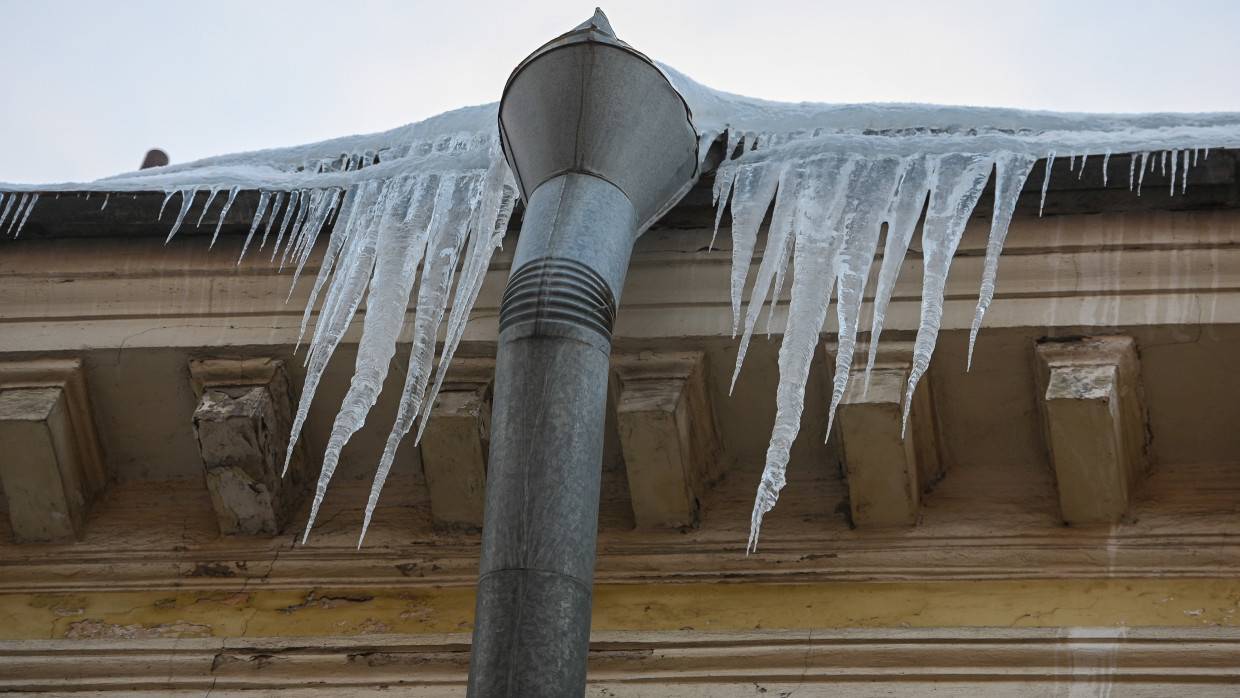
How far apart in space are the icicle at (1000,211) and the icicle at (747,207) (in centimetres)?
61

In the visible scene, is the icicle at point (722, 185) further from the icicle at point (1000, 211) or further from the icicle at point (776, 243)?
the icicle at point (1000, 211)

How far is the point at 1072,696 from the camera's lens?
457 centimetres

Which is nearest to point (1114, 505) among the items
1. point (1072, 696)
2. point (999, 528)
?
point (999, 528)

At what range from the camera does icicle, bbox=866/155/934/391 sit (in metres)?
4.93

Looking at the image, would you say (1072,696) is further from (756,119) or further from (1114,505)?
(756,119)

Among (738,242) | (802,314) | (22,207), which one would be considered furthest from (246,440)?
(802,314)

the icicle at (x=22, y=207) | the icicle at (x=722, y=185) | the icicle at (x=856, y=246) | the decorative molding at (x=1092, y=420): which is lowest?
the decorative molding at (x=1092, y=420)

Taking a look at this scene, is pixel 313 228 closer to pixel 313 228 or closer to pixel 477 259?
pixel 313 228

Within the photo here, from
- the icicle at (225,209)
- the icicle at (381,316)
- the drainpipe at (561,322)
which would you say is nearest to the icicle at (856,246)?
the drainpipe at (561,322)

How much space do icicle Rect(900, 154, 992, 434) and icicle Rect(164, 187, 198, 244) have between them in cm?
210

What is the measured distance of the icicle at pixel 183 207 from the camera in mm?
5520

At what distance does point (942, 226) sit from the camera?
509 cm

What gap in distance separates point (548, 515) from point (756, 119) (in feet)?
6.36

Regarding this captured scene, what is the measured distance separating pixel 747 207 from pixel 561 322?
1091 millimetres
